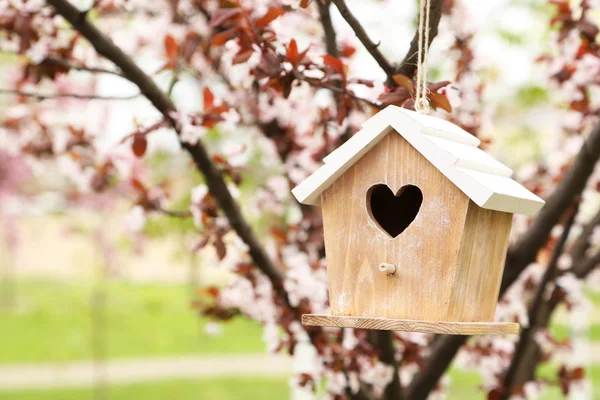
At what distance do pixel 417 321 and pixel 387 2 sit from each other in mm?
2150

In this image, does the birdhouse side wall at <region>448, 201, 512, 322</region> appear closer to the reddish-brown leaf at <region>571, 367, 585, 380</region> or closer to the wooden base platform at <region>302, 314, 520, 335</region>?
the wooden base platform at <region>302, 314, 520, 335</region>

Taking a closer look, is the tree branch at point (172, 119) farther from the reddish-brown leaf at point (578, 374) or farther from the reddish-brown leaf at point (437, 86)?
the reddish-brown leaf at point (578, 374)

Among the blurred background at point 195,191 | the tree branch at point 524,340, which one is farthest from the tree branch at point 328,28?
the tree branch at point 524,340

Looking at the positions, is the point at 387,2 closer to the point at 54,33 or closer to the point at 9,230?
the point at 54,33

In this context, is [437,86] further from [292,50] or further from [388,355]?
[388,355]

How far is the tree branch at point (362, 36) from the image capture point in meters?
1.98

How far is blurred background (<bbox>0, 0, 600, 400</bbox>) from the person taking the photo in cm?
287

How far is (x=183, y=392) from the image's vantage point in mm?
8859

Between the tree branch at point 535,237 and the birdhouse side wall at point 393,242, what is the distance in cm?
88

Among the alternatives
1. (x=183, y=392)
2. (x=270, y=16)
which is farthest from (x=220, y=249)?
(x=183, y=392)

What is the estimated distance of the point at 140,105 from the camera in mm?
8602

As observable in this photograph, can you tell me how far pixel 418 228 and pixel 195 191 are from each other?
113 centimetres

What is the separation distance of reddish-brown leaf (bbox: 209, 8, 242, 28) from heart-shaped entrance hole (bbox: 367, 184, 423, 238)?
0.62m

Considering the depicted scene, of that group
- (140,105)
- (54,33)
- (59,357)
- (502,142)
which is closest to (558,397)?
(502,142)
